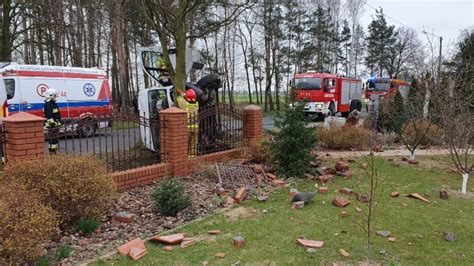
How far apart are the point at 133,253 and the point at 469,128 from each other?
704 cm

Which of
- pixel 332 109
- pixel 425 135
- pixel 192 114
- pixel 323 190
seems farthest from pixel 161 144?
pixel 332 109

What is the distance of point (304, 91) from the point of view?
23.3 metres

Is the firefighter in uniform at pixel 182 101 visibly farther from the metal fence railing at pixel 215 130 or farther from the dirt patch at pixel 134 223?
the dirt patch at pixel 134 223

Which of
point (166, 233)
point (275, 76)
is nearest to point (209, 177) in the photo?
point (166, 233)

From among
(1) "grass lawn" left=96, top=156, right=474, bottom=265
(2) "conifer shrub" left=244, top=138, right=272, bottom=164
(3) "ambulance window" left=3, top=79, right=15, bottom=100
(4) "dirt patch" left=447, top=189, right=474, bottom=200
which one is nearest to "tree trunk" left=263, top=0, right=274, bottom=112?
(3) "ambulance window" left=3, top=79, right=15, bottom=100

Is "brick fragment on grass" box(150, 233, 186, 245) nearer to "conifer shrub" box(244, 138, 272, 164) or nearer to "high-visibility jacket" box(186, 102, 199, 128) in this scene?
"high-visibility jacket" box(186, 102, 199, 128)

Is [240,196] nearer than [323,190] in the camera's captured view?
Yes

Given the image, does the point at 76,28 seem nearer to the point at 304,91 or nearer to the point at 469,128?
the point at 304,91

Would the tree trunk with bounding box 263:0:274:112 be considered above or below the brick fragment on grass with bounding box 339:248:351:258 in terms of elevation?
above

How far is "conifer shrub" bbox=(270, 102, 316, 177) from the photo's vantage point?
7.54 metres

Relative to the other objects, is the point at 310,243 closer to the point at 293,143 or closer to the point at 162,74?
the point at 293,143

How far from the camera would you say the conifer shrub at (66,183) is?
441 centimetres

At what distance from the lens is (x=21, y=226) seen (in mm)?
3438

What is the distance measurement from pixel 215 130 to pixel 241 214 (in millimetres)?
4007
